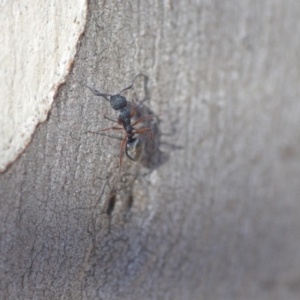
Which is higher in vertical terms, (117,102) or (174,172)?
(117,102)

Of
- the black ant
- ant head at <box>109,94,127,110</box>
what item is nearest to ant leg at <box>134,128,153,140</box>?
the black ant

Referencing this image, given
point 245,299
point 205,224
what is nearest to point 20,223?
point 205,224

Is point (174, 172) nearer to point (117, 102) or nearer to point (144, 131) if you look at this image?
point (144, 131)

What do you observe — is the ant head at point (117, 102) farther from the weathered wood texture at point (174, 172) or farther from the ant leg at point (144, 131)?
the ant leg at point (144, 131)

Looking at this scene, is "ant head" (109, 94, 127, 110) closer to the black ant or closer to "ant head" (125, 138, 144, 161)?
the black ant

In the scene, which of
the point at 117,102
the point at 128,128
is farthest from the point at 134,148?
the point at 117,102

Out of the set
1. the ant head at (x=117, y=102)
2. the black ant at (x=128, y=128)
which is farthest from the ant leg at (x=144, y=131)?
the ant head at (x=117, y=102)
